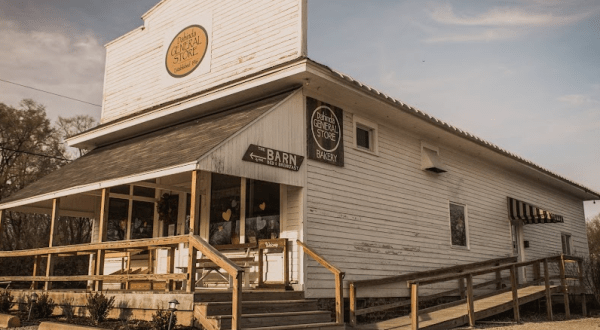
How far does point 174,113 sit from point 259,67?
245 cm

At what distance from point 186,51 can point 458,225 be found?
9040mm

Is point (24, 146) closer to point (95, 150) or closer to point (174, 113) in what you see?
point (95, 150)

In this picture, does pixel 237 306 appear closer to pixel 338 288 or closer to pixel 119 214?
pixel 338 288

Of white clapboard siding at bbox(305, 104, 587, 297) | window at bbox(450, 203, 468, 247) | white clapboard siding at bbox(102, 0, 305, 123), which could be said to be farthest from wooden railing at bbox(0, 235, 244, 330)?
window at bbox(450, 203, 468, 247)

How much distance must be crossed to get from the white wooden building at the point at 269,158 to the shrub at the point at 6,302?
213 centimetres

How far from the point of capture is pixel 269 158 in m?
9.97

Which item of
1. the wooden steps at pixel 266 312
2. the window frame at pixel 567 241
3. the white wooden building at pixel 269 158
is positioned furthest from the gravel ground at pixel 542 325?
the window frame at pixel 567 241

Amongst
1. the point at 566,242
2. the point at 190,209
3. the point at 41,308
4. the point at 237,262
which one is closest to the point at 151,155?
the point at 190,209

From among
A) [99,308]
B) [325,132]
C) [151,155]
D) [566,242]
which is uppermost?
[325,132]

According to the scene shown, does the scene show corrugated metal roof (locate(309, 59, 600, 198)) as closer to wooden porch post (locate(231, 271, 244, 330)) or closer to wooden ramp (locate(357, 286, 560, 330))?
wooden ramp (locate(357, 286, 560, 330))

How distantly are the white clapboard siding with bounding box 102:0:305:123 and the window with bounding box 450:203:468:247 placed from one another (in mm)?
7370

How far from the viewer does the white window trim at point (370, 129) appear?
12250mm

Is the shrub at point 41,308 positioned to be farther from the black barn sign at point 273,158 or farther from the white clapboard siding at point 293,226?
the black barn sign at point 273,158

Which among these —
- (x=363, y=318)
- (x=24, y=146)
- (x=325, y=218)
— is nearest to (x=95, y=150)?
(x=325, y=218)
